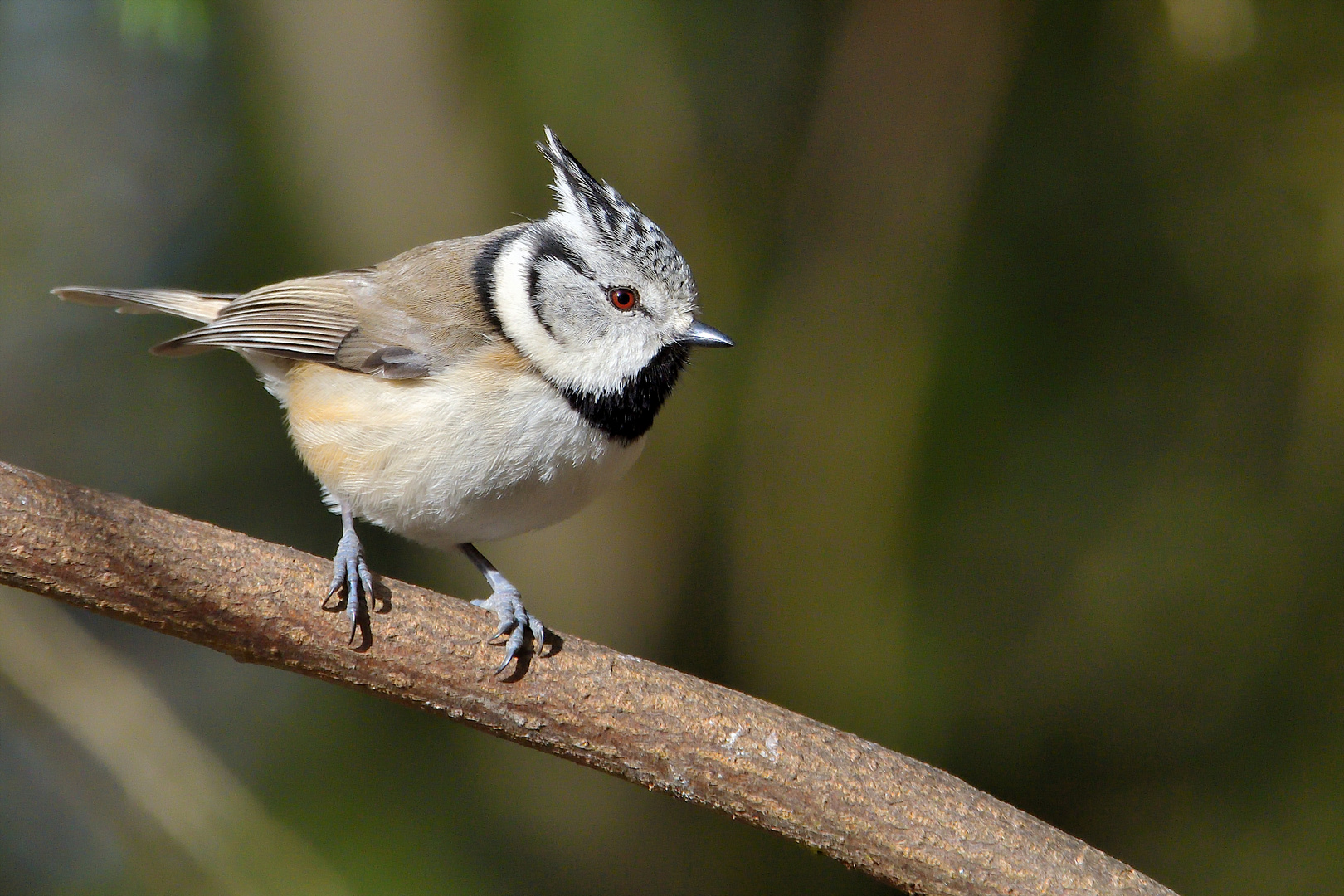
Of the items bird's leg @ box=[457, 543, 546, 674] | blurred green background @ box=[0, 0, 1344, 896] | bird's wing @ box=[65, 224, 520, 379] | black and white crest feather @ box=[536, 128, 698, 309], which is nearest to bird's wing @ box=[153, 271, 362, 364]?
bird's wing @ box=[65, 224, 520, 379]

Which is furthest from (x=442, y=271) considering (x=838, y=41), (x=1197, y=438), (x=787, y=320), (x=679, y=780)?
(x=1197, y=438)

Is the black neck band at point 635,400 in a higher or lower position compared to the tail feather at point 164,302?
higher

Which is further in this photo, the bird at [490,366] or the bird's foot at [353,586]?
the bird at [490,366]

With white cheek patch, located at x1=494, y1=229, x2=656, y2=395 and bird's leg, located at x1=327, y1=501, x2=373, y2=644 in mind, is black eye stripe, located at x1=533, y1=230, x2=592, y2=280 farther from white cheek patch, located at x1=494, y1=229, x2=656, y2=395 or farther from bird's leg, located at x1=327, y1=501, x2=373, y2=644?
bird's leg, located at x1=327, y1=501, x2=373, y2=644

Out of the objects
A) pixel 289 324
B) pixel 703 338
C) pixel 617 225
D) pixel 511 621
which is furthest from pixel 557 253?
pixel 511 621

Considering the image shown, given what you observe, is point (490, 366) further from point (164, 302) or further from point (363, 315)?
point (164, 302)

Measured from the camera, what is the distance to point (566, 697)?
77.9 inches

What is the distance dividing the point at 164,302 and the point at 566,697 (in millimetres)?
1812

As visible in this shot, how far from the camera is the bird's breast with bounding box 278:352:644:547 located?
227 centimetres

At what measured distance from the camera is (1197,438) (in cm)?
390

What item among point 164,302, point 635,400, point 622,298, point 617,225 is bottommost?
point 164,302

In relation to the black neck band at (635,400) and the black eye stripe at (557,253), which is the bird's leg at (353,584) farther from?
the black eye stripe at (557,253)

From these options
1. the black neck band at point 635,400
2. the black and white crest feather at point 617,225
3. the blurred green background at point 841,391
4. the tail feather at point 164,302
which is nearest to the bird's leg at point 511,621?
the black neck band at point 635,400

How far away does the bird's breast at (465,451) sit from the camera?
227 cm
